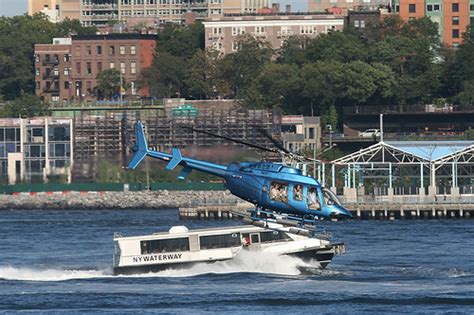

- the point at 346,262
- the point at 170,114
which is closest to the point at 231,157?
the point at 346,262

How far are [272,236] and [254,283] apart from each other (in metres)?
3.97

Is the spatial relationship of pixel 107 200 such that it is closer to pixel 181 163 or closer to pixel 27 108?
pixel 27 108

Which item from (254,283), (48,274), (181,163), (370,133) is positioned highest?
(181,163)

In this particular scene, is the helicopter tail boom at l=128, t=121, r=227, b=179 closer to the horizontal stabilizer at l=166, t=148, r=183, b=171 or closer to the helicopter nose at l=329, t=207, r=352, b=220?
the horizontal stabilizer at l=166, t=148, r=183, b=171

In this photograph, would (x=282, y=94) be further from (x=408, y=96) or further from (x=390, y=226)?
(x=390, y=226)

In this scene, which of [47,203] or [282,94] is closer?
[47,203]

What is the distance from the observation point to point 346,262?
83.4 meters

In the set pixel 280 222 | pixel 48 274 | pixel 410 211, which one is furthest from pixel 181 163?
pixel 410 211

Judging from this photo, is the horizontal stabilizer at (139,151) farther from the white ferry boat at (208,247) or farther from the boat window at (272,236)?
the boat window at (272,236)

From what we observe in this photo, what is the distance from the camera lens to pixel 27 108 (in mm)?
191250

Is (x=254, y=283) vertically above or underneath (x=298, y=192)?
underneath

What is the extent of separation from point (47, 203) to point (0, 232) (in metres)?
43.2

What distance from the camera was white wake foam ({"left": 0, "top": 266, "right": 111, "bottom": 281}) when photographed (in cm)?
7700

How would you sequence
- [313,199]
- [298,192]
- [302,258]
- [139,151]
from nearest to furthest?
Result: [302,258], [298,192], [313,199], [139,151]
